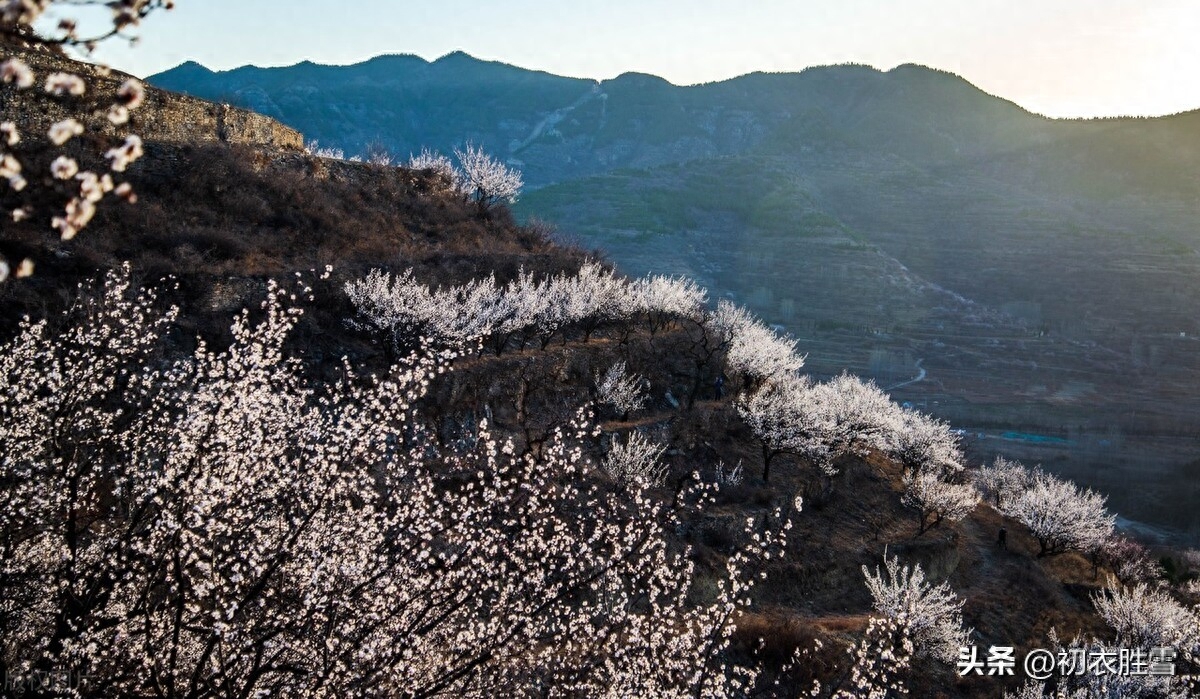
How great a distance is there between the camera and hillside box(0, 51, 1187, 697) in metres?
13.9

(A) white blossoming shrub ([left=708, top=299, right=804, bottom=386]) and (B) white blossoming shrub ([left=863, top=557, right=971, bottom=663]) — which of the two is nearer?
(B) white blossoming shrub ([left=863, top=557, right=971, bottom=663])

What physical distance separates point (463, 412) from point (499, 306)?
5.64m

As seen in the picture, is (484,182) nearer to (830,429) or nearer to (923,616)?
(830,429)

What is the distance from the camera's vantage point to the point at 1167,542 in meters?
65.9

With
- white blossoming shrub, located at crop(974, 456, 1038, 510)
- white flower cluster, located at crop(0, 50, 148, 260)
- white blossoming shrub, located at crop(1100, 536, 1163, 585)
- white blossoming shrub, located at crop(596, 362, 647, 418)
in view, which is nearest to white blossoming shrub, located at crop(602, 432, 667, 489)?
white blossoming shrub, located at crop(596, 362, 647, 418)

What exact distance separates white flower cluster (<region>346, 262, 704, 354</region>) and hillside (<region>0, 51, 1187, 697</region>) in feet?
1.07

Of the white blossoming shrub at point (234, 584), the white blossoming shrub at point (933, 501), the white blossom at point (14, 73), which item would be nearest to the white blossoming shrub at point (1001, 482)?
the white blossoming shrub at point (933, 501)

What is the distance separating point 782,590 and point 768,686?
5.62 m

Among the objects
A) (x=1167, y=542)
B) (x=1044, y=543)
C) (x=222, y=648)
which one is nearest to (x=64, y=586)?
(x=222, y=648)

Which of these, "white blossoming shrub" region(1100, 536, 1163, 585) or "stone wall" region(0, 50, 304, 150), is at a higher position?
"stone wall" region(0, 50, 304, 150)

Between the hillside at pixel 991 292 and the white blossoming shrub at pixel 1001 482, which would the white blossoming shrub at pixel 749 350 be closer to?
the white blossoming shrub at pixel 1001 482

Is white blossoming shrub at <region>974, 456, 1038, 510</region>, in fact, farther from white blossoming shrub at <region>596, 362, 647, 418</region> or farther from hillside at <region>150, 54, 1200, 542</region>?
white blossoming shrub at <region>596, 362, 647, 418</region>

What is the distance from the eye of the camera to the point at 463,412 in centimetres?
2517

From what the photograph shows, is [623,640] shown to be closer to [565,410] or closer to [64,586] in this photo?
[64,586]
